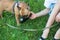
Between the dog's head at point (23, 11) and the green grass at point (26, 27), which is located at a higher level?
the dog's head at point (23, 11)

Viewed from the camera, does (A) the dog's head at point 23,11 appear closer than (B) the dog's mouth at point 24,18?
Yes

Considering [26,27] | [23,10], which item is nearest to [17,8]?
[23,10]

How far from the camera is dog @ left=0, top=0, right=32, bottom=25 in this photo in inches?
105

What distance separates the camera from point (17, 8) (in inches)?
106

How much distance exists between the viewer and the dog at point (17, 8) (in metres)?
2.66

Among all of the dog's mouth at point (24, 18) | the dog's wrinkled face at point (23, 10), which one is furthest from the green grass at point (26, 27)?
the dog's wrinkled face at point (23, 10)

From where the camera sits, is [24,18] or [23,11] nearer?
[23,11]

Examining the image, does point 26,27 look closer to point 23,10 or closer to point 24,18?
point 24,18

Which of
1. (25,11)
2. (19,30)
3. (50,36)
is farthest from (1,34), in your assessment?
(50,36)

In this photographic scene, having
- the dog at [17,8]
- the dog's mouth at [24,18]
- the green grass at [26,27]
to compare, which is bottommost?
the green grass at [26,27]

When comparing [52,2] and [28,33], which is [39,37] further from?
[52,2]

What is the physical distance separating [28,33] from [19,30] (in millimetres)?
116

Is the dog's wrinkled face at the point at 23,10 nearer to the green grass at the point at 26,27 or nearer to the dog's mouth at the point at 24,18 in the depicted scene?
the dog's mouth at the point at 24,18

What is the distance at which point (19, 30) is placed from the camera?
2.78 m
